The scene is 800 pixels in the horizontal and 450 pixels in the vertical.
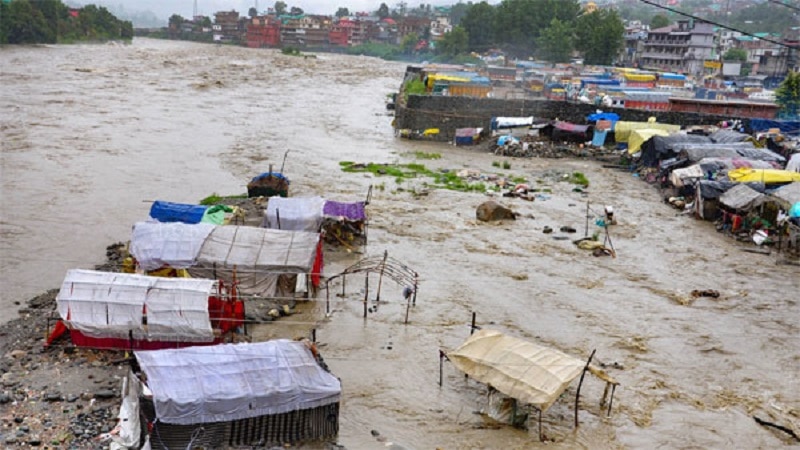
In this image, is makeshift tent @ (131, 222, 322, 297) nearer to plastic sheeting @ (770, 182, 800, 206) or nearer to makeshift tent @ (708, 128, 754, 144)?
plastic sheeting @ (770, 182, 800, 206)

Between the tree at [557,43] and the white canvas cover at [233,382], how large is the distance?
65343 mm

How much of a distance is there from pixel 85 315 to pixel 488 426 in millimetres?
6258

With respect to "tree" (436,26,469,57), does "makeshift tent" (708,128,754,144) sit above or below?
below

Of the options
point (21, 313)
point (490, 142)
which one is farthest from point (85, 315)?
point (490, 142)

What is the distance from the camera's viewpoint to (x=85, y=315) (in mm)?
10469

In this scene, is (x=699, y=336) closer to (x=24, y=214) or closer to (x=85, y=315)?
(x=85, y=315)

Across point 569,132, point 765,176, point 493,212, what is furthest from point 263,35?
point 765,176

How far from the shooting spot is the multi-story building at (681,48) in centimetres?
5991

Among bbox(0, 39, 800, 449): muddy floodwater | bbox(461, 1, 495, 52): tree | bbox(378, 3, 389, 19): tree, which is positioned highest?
bbox(378, 3, 389, 19): tree

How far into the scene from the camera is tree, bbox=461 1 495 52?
85.5 meters

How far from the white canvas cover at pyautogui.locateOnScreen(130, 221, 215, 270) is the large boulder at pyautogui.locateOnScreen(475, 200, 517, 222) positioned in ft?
29.0

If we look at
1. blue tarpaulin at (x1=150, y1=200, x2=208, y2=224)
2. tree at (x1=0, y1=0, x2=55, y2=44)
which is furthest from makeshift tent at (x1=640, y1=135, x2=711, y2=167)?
tree at (x1=0, y1=0, x2=55, y2=44)

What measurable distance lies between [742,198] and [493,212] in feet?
22.2

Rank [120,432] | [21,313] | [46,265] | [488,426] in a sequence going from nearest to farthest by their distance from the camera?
[120,432]
[488,426]
[21,313]
[46,265]
